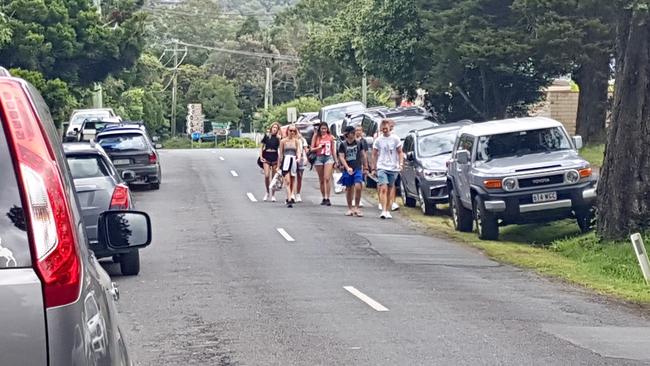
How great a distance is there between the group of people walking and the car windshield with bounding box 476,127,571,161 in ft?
9.51

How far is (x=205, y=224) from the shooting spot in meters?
20.9

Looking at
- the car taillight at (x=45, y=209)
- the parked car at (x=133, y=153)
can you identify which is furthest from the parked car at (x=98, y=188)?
the parked car at (x=133, y=153)

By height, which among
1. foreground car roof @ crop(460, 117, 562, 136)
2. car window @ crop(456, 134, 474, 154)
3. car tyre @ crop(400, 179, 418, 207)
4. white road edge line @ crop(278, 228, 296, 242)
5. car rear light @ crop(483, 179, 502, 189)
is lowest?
car tyre @ crop(400, 179, 418, 207)

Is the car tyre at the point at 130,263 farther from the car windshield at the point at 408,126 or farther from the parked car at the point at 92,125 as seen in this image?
the parked car at the point at 92,125

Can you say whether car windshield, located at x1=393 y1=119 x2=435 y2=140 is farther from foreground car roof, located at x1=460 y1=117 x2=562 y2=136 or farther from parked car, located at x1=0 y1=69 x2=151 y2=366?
parked car, located at x1=0 y1=69 x2=151 y2=366

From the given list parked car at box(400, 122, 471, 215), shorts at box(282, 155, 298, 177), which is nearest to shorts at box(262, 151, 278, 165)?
shorts at box(282, 155, 298, 177)

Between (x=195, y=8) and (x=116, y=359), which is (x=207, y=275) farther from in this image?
(x=195, y=8)

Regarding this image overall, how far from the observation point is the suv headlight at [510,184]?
59.4 ft

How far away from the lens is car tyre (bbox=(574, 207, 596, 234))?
18.4 m

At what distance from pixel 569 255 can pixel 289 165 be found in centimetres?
878

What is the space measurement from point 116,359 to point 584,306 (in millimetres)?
8701

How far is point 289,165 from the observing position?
24.4 m

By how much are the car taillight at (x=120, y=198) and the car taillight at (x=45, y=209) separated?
34.2ft

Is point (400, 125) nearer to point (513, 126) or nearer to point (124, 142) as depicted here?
point (124, 142)
